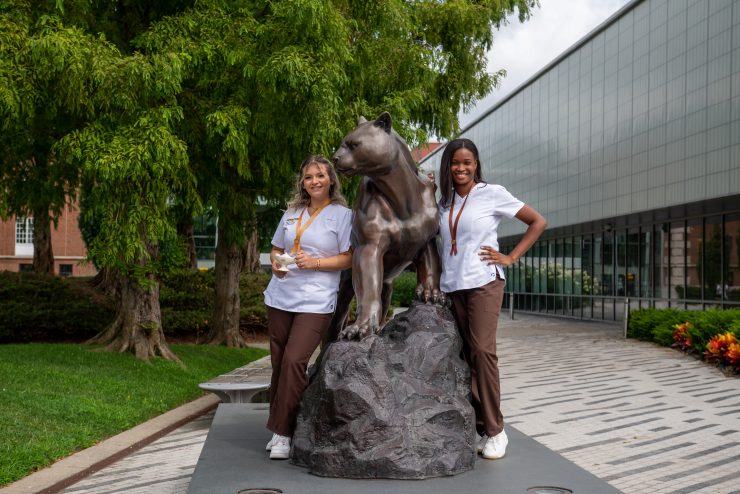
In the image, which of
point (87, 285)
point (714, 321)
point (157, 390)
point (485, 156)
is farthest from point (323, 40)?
point (485, 156)

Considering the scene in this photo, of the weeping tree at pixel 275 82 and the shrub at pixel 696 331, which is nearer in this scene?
the weeping tree at pixel 275 82

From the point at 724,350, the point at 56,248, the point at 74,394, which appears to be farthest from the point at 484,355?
the point at 56,248

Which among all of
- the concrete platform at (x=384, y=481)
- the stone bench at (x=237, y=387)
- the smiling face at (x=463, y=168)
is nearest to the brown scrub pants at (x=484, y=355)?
the concrete platform at (x=384, y=481)

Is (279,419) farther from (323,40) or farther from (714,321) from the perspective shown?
(714,321)

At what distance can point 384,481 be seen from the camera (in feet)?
12.7

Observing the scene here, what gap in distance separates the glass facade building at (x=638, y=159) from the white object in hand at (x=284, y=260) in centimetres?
1473

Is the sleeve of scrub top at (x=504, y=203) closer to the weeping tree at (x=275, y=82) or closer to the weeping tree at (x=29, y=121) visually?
the weeping tree at (x=275, y=82)

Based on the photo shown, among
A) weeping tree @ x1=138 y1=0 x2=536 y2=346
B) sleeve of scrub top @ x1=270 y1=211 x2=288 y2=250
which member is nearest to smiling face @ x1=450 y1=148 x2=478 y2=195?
sleeve of scrub top @ x1=270 y1=211 x2=288 y2=250

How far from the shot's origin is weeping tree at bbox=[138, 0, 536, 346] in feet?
31.1

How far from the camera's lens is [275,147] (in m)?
10.9

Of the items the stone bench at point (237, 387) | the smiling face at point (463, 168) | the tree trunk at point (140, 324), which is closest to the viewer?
the smiling face at point (463, 168)

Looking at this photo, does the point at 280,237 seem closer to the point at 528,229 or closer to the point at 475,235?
the point at 475,235

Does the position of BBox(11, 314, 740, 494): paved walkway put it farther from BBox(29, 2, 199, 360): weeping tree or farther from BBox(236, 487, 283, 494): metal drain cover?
BBox(29, 2, 199, 360): weeping tree

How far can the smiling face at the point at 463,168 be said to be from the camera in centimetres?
469
